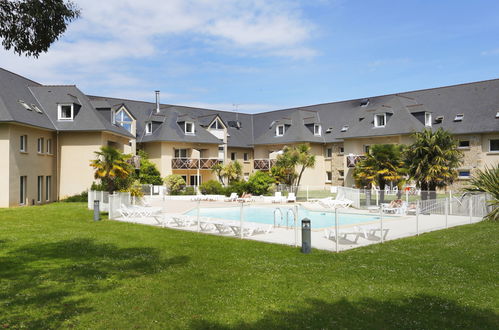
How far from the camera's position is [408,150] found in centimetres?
2439

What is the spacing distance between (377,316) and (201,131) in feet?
129

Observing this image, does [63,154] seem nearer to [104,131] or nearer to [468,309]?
[104,131]

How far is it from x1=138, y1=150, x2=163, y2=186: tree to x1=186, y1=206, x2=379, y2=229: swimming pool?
42.2 feet

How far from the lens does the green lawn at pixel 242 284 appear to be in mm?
6852

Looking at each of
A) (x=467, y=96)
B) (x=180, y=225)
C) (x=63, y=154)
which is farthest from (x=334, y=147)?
(x=180, y=225)

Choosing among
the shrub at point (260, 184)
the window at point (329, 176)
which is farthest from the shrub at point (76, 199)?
the window at point (329, 176)

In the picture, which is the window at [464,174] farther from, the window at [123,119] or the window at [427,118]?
the window at [123,119]

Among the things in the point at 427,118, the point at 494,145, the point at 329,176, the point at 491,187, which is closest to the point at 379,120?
the point at 427,118

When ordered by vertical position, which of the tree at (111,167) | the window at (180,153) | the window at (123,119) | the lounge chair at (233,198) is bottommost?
the lounge chair at (233,198)

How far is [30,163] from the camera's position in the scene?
29.6 meters

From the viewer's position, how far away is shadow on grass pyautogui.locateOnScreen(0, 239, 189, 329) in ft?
23.3

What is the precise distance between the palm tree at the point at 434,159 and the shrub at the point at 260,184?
14.7 m

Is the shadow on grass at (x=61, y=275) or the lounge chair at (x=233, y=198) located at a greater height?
the lounge chair at (x=233, y=198)

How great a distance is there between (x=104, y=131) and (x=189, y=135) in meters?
11.7
